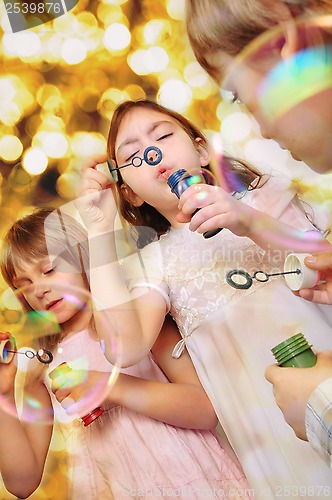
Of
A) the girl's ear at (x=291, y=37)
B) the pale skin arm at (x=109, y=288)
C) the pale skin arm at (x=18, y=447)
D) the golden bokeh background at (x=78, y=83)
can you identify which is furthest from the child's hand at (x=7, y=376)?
the girl's ear at (x=291, y=37)

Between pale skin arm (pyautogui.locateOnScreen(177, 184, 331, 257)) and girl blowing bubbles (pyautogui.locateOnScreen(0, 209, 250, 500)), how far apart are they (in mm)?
218

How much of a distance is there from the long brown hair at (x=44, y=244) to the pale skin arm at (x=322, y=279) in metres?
0.32

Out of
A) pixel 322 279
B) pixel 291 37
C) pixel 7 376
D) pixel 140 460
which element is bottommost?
pixel 140 460

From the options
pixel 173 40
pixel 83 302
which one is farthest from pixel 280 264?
pixel 173 40

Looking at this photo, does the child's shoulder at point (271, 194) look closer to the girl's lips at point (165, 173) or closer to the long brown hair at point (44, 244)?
the girl's lips at point (165, 173)

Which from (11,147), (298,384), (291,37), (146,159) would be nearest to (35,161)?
(11,147)

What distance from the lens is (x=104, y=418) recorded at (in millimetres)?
793

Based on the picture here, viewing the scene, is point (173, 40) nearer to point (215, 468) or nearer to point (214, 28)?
point (214, 28)

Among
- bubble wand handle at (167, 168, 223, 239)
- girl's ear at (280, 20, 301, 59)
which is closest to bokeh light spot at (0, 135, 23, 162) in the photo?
bubble wand handle at (167, 168, 223, 239)

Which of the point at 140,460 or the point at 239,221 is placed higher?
the point at 239,221

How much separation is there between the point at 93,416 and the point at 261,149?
1.59 ft

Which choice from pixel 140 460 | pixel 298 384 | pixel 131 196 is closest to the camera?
pixel 298 384

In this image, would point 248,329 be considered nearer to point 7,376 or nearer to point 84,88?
point 7,376

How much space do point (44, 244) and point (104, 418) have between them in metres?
0.26
